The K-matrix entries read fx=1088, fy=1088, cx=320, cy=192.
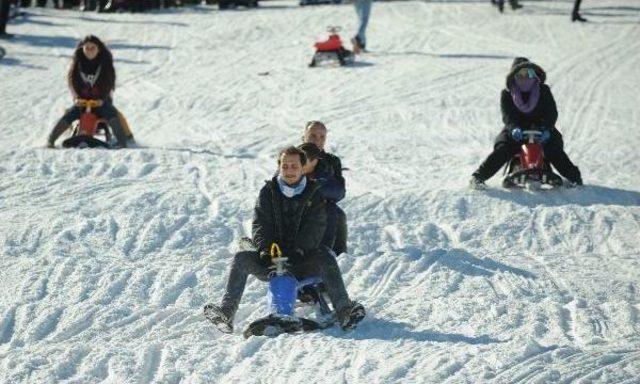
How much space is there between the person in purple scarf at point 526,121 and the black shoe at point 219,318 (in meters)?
4.18

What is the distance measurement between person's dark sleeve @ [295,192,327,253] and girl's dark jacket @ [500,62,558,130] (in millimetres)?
3996

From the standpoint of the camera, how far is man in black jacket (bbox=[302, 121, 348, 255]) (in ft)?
23.9

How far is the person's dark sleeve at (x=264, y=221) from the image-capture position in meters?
6.41

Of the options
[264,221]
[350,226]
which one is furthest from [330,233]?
[350,226]

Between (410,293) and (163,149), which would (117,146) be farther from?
(410,293)

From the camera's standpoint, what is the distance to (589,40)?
2025 centimetres

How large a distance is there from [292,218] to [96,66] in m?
5.91

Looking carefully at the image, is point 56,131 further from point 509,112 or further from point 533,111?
point 533,111

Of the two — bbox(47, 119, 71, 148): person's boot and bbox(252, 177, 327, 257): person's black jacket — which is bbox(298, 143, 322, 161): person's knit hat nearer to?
bbox(252, 177, 327, 257): person's black jacket

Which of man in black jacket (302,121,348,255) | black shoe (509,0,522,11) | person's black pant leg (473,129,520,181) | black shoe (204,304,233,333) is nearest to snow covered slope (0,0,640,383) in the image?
black shoe (204,304,233,333)

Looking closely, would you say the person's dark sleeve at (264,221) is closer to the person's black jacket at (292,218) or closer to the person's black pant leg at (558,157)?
the person's black jacket at (292,218)

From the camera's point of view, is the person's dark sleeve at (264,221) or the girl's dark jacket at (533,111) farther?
the girl's dark jacket at (533,111)

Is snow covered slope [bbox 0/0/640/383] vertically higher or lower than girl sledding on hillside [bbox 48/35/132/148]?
lower

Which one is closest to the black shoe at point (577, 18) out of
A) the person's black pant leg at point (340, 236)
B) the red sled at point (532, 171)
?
the red sled at point (532, 171)
